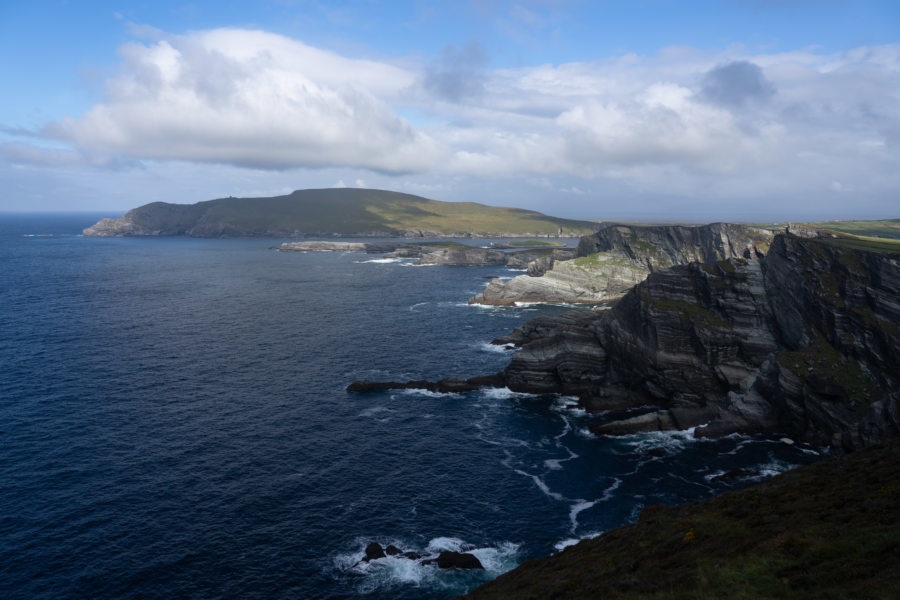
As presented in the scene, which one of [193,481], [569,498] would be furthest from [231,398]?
[569,498]

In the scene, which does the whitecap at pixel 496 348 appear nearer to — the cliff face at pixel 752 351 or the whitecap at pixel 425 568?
the cliff face at pixel 752 351

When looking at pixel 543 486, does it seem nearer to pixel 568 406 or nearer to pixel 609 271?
pixel 568 406

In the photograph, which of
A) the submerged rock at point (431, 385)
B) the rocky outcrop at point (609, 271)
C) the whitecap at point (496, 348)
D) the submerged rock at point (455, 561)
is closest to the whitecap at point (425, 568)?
the submerged rock at point (455, 561)

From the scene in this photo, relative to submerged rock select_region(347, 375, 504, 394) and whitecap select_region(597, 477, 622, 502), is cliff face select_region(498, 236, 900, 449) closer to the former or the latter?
submerged rock select_region(347, 375, 504, 394)

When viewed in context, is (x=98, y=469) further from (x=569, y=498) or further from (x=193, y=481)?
(x=569, y=498)

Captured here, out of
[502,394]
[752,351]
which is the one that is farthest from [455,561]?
[752,351]

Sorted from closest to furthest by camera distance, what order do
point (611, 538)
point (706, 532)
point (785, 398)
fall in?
point (706, 532)
point (611, 538)
point (785, 398)
